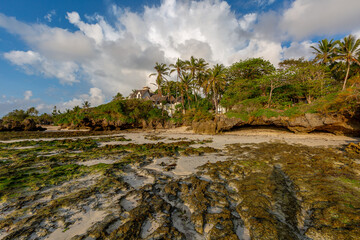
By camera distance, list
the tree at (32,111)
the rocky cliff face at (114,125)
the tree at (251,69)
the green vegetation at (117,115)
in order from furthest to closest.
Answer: the tree at (32,111) < the rocky cliff face at (114,125) < the green vegetation at (117,115) < the tree at (251,69)

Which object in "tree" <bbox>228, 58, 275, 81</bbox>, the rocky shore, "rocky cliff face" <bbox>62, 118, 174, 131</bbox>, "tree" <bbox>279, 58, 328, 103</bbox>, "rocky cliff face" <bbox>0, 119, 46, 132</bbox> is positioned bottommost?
the rocky shore

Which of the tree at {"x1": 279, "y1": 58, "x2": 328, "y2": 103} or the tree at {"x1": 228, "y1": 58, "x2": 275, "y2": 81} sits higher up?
the tree at {"x1": 228, "y1": 58, "x2": 275, "y2": 81}

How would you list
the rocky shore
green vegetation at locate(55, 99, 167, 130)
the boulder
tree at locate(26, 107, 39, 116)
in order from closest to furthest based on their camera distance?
1. the rocky shore
2. green vegetation at locate(55, 99, 167, 130)
3. the boulder
4. tree at locate(26, 107, 39, 116)

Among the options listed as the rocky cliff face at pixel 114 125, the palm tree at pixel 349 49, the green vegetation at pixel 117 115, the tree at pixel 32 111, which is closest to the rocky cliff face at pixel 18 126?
the green vegetation at pixel 117 115

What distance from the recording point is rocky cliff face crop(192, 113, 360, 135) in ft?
48.6

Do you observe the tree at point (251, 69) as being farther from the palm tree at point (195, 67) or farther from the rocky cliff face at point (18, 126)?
the rocky cliff face at point (18, 126)

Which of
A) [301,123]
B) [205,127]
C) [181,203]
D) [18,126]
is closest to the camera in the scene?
[181,203]

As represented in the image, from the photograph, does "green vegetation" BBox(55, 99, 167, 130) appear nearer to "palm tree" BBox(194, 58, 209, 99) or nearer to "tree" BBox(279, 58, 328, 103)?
"palm tree" BBox(194, 58, 209, 99)

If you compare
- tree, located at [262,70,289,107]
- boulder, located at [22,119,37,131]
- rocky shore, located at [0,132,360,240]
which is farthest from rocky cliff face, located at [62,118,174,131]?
rocky shore, located at [0,132,360,240]

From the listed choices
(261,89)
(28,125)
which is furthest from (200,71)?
→ (28,125)

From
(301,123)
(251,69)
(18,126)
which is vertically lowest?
(301,123)

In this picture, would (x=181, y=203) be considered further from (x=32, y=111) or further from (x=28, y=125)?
(x=32, y=111)

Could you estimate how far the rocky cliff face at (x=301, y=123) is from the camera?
1482cm

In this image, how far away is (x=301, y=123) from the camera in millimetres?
17125
